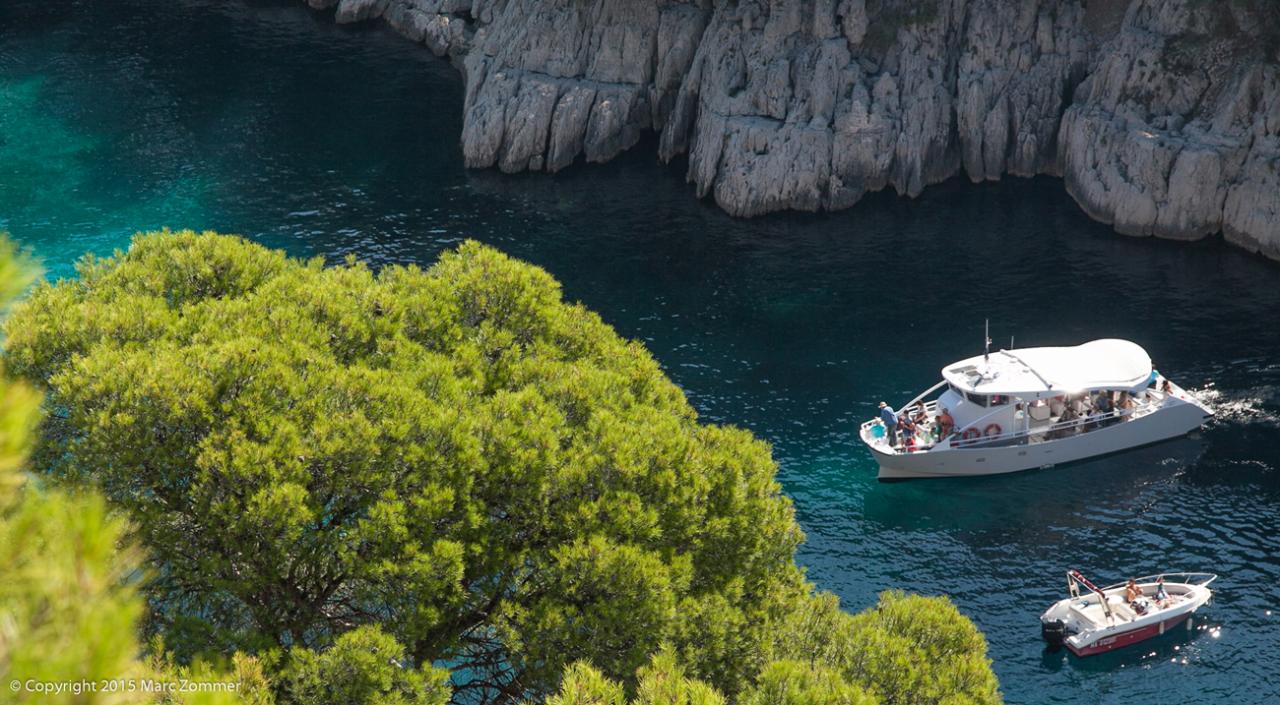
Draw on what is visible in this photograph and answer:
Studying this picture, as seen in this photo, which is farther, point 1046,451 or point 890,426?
point 1046,451

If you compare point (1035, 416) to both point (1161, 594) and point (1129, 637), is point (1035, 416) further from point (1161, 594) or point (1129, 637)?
point (1129, 637)

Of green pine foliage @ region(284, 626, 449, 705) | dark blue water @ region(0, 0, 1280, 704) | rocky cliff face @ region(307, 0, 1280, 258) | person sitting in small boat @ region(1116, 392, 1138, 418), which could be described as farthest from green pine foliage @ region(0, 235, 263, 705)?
rocky cliff face @ region(307, 0, 1280, 258)

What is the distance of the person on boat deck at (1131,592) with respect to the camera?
2187 inches

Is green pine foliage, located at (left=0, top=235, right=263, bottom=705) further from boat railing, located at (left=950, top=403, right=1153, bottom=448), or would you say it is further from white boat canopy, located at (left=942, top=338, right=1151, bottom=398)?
white boat canopy, located at (left=942, top=338, right=1151, bottom=398)

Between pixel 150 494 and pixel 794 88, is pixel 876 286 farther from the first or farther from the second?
pixel 150 494

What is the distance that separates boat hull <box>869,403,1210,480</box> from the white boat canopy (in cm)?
244

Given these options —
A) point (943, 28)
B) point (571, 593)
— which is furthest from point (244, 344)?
point (943, 28)

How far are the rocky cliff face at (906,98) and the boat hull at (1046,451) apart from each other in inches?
861

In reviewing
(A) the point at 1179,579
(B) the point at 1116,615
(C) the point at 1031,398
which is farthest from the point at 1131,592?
(C) the point at 1031,398

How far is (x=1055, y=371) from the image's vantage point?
68.3 m

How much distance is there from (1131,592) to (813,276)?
3306cm

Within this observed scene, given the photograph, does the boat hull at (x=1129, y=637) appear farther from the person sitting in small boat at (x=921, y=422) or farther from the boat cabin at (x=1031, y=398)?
the person sitting in small boat at (x=921, y=422)

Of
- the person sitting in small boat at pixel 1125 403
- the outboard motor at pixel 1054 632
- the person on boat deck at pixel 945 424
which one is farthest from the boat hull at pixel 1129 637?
the person sitting in small boat at pixel 1125 403

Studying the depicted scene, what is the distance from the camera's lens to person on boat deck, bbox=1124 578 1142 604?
55541 mm
